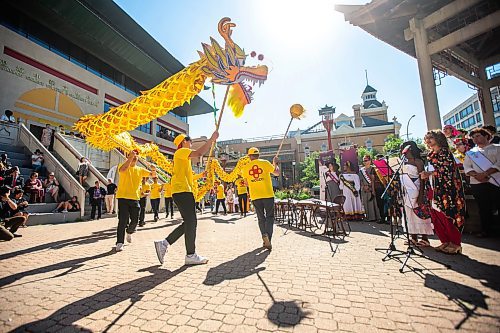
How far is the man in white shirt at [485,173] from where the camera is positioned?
441 cm

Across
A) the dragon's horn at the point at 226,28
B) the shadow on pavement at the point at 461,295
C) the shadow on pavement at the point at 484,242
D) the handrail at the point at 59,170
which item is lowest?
the shadow on pavement at the point at 484,242

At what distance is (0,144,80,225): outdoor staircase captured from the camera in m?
8.73

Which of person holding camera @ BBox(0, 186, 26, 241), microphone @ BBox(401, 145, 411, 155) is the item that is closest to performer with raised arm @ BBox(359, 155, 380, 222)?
microphone @ BBox(401, 145, 411, 155)

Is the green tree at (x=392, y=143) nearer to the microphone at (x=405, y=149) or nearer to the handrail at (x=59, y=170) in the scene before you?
the microphone at (x=405, y=149)

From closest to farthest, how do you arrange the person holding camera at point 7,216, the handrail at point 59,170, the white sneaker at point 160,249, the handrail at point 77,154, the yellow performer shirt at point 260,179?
1. the white sneaker at point 160,249
2. the yellow performer shirt at point 260,179
3. the person holding camera at point 7,216
4. the handrail at point 59,170
5. the handrail at point 77,154

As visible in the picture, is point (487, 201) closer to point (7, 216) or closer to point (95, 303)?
point (95, 303)

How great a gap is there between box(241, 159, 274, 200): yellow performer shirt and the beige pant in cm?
897

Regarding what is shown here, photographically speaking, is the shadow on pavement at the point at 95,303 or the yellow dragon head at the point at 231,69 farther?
the yellow dragon head at the point at 231,69

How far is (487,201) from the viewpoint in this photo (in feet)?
15.6

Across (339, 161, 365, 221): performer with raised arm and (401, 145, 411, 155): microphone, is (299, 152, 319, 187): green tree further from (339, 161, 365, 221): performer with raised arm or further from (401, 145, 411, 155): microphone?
(401, 145, 411, 155): microphone

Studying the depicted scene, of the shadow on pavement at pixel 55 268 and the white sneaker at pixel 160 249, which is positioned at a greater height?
the white sneaker at pixel 160 249

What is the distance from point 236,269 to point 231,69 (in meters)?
4.36

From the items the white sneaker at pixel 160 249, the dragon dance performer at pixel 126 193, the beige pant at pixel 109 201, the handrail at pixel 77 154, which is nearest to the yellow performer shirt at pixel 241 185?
the beige pant at pixel 109 201

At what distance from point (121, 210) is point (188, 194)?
198cm
